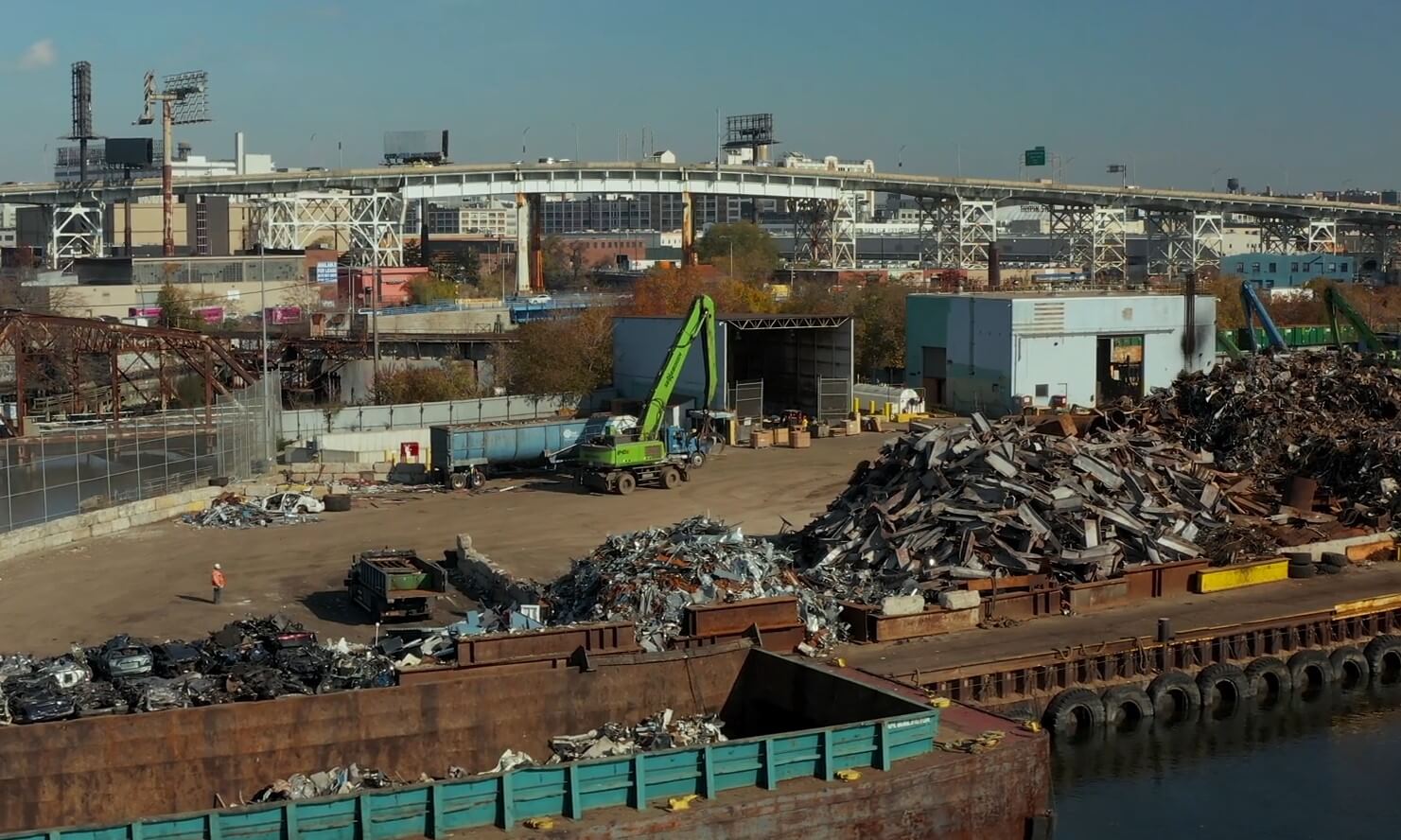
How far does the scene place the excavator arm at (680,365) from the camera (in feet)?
139

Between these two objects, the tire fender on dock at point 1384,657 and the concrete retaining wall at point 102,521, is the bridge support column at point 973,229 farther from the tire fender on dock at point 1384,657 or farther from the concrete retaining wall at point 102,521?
the tire fender on dock at point 1384,657

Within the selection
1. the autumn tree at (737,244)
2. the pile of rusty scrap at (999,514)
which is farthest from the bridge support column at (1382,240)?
the pile of rusty scrap at (999,514)

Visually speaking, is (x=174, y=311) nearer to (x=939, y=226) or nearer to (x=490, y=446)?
(x=490, y=446)

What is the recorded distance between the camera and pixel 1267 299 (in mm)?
89750

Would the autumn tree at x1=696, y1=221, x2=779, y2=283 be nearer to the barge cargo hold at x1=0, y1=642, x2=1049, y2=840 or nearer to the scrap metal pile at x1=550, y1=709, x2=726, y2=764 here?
A: the scrap metal pile at x1=550, y1=709, x2=726, y2=764

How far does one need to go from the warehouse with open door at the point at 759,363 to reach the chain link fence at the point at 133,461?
48.1 ft

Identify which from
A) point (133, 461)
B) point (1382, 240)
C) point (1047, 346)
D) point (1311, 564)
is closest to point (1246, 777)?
point (1311, 564)

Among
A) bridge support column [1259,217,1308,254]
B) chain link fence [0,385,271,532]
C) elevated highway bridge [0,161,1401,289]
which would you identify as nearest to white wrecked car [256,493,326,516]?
chain link fence [0,385,271,532]

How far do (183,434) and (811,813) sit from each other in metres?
31.4

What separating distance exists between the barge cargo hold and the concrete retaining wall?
18.1 meters

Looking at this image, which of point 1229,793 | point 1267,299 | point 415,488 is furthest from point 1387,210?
point 1229,793

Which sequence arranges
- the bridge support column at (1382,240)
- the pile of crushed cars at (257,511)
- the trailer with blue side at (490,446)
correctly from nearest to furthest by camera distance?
the pile of crushed cars at (257,511)
the trailer with blue side at (490,446)
the bridge support column at (1382,240)

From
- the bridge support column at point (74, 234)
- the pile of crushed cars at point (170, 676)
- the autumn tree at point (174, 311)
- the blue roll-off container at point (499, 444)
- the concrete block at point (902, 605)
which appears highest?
the bridge support column at point (74, 234)

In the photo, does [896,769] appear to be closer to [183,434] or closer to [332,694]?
[332,694]
